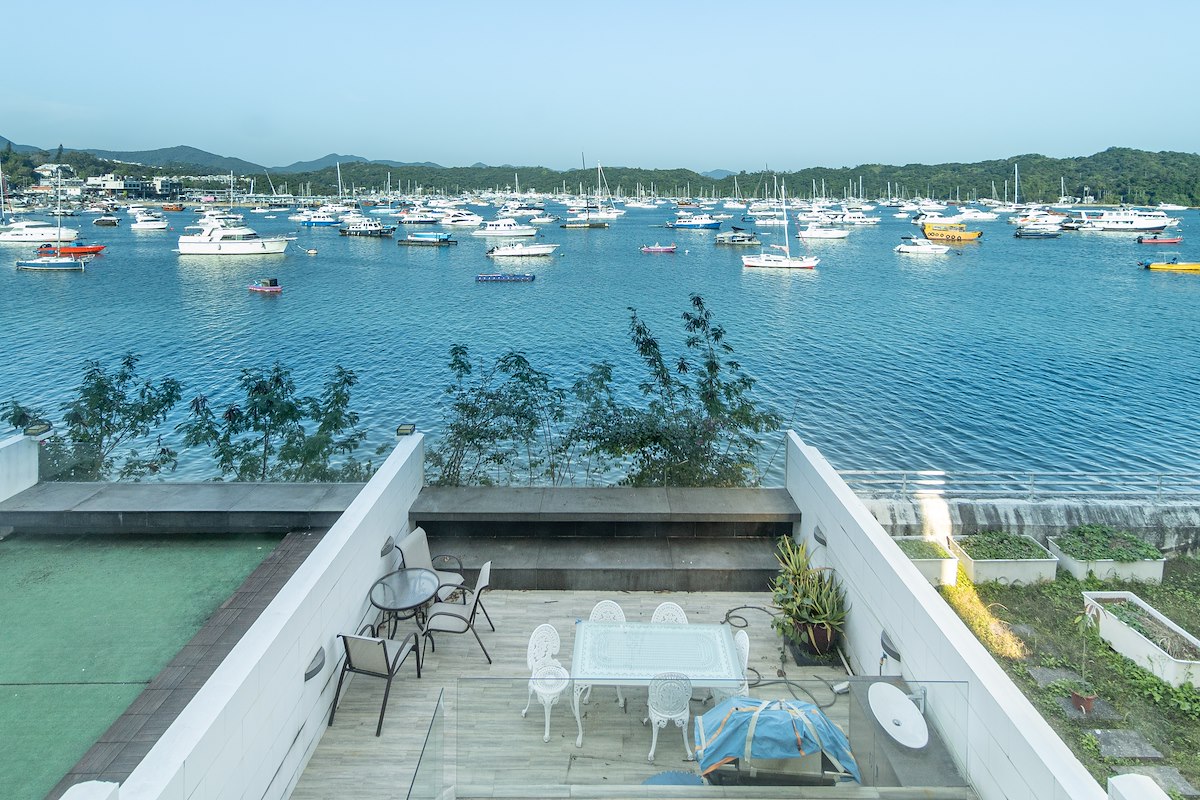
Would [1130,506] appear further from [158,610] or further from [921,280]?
[921,280]

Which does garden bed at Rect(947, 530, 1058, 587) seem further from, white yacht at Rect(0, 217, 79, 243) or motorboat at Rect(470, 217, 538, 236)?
white yacht at Rect(0, 217, 79, 243)

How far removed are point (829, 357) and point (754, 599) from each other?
2566 centimetres

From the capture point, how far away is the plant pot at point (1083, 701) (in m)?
6.74

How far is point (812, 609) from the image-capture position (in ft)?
19.9

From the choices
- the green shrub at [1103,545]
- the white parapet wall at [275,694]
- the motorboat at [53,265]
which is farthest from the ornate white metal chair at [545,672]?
the motorboat at [53,265]

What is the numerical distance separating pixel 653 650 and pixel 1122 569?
7.31 m

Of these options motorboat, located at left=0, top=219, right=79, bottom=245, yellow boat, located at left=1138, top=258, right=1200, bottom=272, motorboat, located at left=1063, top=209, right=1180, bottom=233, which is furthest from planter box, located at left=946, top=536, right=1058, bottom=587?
motorboat, located at left=1063, top=209, right=1180, bottom=233

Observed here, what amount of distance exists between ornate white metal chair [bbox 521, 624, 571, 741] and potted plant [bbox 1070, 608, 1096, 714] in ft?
15.2

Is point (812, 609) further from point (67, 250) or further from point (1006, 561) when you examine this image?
point (67, 250)

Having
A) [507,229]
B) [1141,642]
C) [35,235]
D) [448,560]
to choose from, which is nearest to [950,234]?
[507,229]

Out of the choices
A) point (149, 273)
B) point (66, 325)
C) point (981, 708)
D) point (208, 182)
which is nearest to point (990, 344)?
point (981, 708)

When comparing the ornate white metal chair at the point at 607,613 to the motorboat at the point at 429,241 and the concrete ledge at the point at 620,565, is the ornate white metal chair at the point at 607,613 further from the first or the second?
the motorboat at the point at 429,241

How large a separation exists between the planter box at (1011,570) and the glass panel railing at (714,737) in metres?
5.60

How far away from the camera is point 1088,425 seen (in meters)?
22.9
